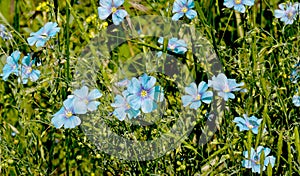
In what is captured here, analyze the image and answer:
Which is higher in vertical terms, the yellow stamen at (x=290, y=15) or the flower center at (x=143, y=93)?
the yellow stamen at (x=290, y=15)

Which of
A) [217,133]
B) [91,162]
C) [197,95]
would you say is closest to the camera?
[197,95]

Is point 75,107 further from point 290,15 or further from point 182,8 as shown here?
point 290,15

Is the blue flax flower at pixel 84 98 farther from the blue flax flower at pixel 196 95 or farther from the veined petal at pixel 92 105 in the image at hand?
the blue flax flower at pixel 196 95

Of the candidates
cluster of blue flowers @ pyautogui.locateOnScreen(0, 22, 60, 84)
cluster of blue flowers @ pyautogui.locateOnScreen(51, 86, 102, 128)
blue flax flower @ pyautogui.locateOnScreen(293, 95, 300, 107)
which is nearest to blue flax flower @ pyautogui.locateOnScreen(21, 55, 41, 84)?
cluster of blue flowers @ pyautogui.locateOnScreen(0, 22, 60, 84)

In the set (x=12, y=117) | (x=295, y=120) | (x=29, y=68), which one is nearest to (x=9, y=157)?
(x=29, y=68)

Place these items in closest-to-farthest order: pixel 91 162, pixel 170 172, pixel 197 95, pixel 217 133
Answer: pixel 197 95
pixel 170 172
pixel 217 133
pixel 91 162

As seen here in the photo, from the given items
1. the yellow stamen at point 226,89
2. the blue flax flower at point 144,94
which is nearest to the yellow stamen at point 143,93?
the blue flax flower at point 144,94

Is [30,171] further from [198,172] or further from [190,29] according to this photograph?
[190,29]

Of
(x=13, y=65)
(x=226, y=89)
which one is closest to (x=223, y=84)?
(x=226, y=89)
